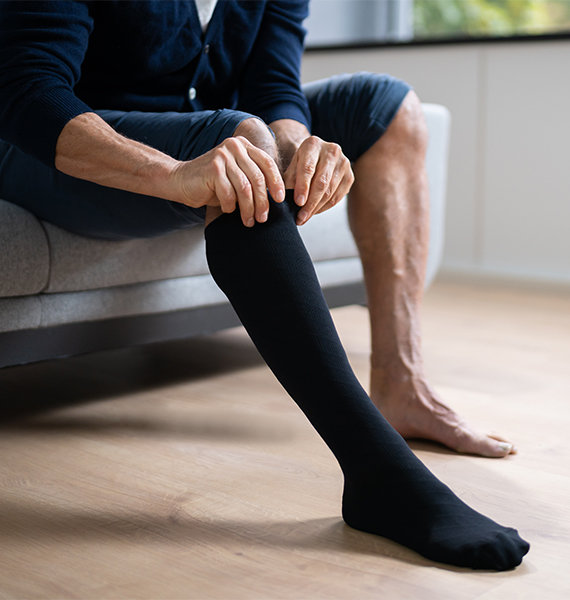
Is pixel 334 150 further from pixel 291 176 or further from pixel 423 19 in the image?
pixel 423 19

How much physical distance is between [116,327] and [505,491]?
2.56 feet

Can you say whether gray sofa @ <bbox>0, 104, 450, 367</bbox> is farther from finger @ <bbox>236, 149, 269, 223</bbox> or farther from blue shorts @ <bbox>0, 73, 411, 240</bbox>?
finger @ <bbox>236, 149, 269, 223</bbox>

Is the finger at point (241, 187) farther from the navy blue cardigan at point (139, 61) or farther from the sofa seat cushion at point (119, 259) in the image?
the sofa seat cushion at point (119, 259)

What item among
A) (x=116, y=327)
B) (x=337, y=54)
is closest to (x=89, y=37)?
(x=116, y=327)

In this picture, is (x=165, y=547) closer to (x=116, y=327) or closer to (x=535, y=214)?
(x=116, y=327)

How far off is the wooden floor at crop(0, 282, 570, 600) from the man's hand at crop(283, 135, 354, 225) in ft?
1.33

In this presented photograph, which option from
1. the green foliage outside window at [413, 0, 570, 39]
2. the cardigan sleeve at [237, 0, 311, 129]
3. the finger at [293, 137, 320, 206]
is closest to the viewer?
the finger at [293, 137, 320, 206]

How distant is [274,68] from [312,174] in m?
0.57

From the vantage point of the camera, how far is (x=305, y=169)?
1094mm

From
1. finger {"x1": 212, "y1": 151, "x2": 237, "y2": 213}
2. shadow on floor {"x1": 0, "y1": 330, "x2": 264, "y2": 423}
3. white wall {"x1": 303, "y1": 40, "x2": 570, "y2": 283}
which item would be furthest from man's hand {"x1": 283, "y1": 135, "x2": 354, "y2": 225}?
white wall {"x1": 303, "y1": 40, "x2": 570, "y2": 283}

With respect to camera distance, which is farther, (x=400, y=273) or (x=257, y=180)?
(x=400, y=273)

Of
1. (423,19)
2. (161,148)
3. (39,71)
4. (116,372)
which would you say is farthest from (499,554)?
(423,19)

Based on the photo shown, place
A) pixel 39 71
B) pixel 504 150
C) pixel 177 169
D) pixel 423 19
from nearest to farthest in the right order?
pixel 177 169 < pixel 39 71 < pixel 504 150 < pixel 423 19

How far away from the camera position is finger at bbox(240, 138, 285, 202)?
1.03m
